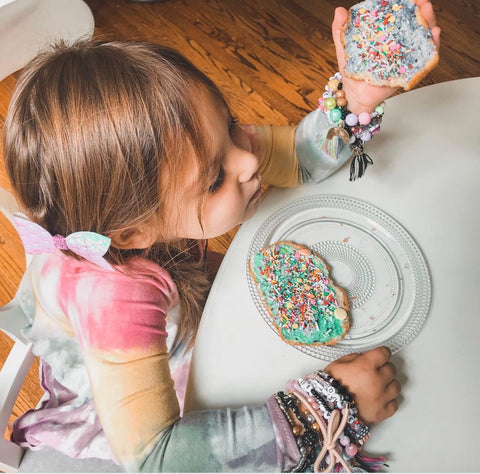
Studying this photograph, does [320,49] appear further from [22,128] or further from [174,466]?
[174,466]

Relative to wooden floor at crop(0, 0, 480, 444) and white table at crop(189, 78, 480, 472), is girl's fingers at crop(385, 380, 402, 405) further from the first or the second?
wooden floor at crop(0, 0, 480, 444)

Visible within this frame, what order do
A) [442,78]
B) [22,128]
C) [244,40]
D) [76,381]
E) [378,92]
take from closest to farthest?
[22,128]
[378,92]
[76,381]
[442,78]
[244,40]

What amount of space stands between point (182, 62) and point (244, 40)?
1.36 m

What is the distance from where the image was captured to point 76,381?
85 centimetres

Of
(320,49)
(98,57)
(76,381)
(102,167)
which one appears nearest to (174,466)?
(76,381)

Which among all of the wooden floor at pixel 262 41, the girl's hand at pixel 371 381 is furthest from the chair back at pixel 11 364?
the wooden floor at pixel 262 41

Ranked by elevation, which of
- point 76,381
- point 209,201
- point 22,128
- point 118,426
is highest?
point 22,128

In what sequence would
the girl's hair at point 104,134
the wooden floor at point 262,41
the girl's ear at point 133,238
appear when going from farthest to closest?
the wooden floor at point 262,41 < the girl's ear at point 133,238 < the girl's hair at point 104,134

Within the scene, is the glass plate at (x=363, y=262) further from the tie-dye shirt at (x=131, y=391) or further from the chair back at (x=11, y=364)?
the chair back at (x=11, y=364)

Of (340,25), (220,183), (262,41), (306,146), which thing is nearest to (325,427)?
(220,183)

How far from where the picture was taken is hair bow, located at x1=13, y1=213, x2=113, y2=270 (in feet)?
2.04

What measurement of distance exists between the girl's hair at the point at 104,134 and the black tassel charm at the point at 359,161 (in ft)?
0.88

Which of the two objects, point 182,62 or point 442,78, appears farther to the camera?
point 442,78

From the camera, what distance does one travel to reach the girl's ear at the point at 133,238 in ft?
2.21
